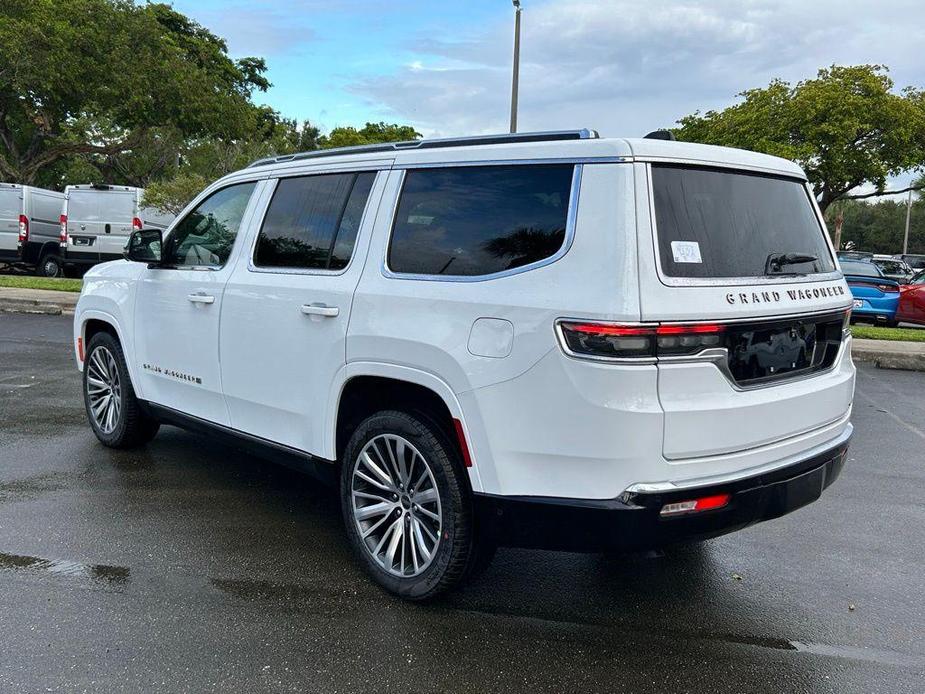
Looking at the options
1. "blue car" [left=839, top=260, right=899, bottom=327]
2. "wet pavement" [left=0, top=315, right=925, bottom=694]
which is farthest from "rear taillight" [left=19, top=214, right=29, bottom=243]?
"blue car" [left=839, top=260, right=899, bottom=327]

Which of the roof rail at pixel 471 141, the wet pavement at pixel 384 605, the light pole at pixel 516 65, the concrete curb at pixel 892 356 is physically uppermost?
the light pole at pixel 516 65

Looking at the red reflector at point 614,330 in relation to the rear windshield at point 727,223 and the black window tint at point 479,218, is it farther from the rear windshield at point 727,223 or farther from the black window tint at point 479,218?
the black window tint at point 479,218

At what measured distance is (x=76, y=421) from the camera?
651cm

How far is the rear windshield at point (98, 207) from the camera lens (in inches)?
722

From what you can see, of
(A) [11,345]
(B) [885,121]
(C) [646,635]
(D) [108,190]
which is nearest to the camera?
(C) [646,635]

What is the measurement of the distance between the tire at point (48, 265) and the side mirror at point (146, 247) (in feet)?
58.1

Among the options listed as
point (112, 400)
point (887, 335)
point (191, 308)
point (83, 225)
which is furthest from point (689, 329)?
point (83, 225)

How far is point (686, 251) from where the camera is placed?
298cm

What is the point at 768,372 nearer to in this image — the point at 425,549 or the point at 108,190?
the point at 425,549

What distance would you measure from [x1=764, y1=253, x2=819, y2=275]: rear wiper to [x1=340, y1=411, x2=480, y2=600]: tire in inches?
58.0

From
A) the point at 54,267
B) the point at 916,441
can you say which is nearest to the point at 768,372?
the point at 916,441

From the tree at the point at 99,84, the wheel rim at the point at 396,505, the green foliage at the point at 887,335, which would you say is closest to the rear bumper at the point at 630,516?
the wheel rim at the point at 396,505

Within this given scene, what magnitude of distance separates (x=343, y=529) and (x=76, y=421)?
10.7 feet

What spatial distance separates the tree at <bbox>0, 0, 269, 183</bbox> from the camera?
22.6 metres
